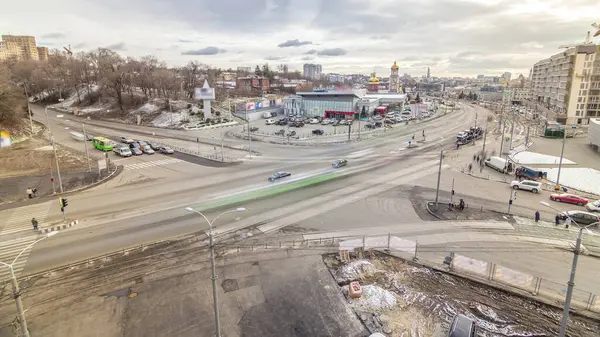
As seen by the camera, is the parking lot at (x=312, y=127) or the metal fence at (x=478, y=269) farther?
the parking lot at (x=312, y=127)

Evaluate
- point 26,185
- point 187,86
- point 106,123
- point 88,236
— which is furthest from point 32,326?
point 187,86

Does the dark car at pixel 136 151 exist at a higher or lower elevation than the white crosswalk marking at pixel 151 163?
higher

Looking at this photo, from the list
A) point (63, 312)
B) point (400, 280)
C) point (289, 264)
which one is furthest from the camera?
point (289, 264)

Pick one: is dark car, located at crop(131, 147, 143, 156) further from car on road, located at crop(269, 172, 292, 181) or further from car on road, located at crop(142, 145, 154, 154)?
car on road, located at crop(269, 172, 292, 181)

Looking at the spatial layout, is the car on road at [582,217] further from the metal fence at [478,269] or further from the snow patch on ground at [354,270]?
the snow patch on ground at [354,270]

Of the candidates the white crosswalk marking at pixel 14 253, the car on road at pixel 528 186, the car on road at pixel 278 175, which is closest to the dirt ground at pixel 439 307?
the car on road at pixel 278 175

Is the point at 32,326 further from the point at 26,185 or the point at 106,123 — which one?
the point at 106,123
